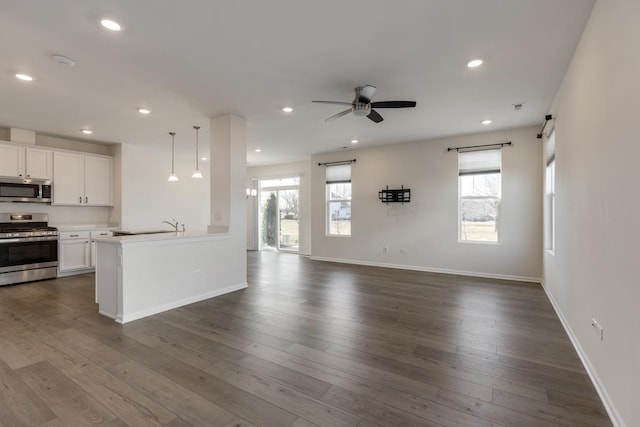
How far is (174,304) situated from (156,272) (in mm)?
513

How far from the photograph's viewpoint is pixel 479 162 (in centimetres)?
579

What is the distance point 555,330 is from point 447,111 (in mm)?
3175

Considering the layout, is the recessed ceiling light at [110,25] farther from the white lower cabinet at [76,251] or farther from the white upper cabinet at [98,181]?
the white upper cabinet at [98,181]

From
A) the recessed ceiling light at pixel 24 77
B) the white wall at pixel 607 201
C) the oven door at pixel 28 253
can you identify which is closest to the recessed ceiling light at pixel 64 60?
the recessed ceiling light at pixel 24 77

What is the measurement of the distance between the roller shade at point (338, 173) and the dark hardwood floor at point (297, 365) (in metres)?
3.89

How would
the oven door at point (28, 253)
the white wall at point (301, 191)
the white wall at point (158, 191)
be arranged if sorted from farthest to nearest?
the white wall at point (301, 191), the white wall at point (158, 191), the oven door at point (28, 253)

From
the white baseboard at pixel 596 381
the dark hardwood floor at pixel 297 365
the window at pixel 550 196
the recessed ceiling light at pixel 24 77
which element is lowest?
the dark hardwood floor at pixel 297 365

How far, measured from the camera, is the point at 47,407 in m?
1.93

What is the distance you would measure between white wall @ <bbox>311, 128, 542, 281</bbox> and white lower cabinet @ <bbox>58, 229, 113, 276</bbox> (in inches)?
193

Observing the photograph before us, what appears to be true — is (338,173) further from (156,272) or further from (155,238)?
(156,272)

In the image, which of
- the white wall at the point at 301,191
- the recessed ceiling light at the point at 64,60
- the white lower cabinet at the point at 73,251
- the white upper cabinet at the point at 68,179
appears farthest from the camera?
the white wall at the point at 301,191

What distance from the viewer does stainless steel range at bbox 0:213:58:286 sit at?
499 centimetres

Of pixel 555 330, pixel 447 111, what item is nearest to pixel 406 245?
pixel 447 111

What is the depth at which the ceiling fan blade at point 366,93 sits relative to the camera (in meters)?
3.39
